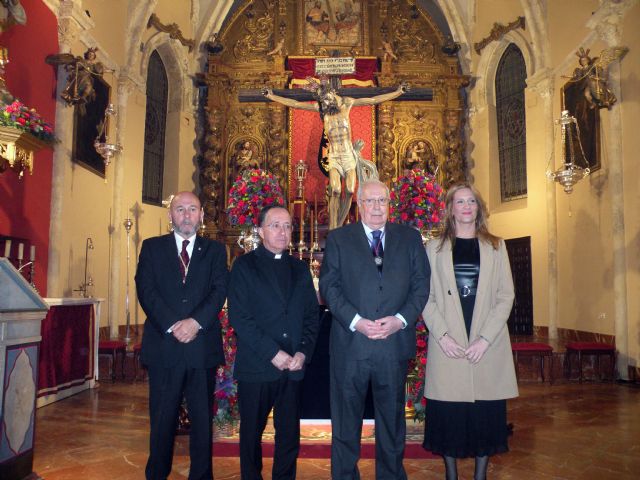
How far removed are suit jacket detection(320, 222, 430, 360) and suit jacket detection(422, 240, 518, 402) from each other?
0.40ft

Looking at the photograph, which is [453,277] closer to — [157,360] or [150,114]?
[157,360]

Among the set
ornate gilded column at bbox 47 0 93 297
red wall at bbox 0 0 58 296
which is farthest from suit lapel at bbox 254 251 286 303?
ornate gilded column at bbox 47 0 93 297

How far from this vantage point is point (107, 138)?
895 centimetres

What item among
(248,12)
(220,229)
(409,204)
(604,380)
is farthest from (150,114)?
(604,380)

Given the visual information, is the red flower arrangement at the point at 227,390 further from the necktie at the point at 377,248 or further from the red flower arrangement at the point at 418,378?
the necktie at the point at 377,248

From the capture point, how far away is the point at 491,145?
12.8m

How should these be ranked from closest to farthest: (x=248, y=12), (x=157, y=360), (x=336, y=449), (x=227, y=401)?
(x=336, y=449), (x=157, y=360), (x=227, y=401), (x=248, y=12)

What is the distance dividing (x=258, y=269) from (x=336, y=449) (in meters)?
1.05

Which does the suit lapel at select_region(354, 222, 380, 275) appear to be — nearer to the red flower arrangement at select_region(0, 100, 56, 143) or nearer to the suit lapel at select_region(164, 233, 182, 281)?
the suit lapel at select_region(164, 233, 182, 281)

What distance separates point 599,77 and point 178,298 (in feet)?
23.7

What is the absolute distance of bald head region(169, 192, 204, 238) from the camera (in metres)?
3.24

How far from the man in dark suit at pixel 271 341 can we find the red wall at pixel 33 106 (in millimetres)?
4898

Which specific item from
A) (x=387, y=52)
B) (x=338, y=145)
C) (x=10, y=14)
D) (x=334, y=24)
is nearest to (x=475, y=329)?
(x=338, y=145)

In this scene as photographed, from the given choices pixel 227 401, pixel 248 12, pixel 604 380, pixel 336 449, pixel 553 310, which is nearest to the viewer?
pixel 336 449
